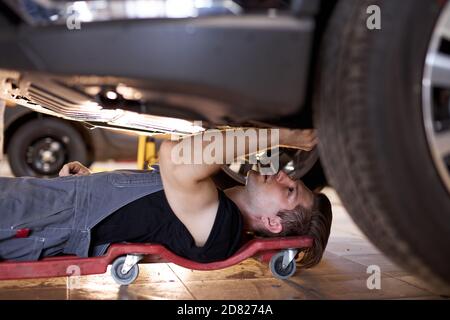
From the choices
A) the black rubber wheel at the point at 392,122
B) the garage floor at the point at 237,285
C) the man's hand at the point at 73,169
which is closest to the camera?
the black rubber wheel at the point at 392,122

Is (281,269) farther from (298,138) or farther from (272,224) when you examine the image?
(298,138)

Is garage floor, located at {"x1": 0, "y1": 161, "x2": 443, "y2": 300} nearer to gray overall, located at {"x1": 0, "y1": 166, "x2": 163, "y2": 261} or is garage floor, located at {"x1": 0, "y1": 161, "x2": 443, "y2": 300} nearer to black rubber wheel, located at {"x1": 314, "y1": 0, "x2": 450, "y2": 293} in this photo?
gray overall, located at {"x1": 0, "y1": 166, "x2": 163, "y2": 261}

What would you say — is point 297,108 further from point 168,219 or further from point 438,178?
point 168,219

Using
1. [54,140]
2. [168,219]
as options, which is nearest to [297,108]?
[168,219]

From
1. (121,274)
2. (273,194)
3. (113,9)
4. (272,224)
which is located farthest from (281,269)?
(113,9)

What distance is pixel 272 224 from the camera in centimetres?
185

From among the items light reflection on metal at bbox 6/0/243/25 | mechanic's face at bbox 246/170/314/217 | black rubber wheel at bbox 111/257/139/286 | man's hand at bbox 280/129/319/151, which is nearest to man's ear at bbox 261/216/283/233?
mechanic's face at bbox 246/170/314/217

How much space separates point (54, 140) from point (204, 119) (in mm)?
3305

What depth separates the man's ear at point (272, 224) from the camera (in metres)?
1.84

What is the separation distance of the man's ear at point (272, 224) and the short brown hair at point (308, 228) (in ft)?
0.07

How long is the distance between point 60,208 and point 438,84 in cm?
126

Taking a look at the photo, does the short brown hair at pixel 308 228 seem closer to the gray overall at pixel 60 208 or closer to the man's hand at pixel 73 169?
the gray overall at pixel 60 208

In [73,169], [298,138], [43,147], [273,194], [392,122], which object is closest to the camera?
[392,122]

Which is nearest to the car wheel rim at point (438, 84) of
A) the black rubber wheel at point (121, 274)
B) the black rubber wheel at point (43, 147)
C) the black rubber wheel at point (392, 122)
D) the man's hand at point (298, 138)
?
the black rubber wheel at point (392, 122)
